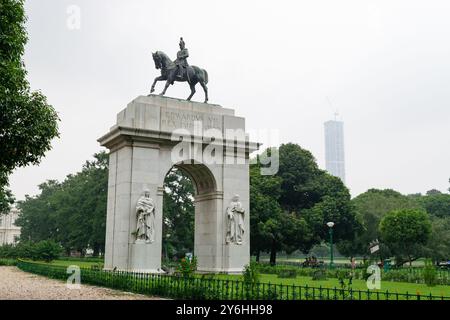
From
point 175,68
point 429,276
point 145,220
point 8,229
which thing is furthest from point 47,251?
point 8,229

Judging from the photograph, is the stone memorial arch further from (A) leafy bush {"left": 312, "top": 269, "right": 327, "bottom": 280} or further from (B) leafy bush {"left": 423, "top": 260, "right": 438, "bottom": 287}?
(B) leafy bush {"left": 423, "top": 260, "right": 438, "bottom": 287}

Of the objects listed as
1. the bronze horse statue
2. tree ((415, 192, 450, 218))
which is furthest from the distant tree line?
the bronze horse statue

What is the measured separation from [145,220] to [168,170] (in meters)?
2.78

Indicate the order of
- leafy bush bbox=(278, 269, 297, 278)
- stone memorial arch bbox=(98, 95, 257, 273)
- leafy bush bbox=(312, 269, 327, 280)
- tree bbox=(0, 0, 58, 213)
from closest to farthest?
tree bbox=(0, 0, 58, 213) < stone memorial arch bbox=(98, 95, 257, 273) < leafy bush bbox=(312, 269, 327, 280) < leafy bush bbox=(278, 269, 297, 278)

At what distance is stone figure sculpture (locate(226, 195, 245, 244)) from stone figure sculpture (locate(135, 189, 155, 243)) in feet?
12.5

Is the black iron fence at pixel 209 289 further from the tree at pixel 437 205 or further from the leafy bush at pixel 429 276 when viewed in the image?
the tree at pixel 437 205

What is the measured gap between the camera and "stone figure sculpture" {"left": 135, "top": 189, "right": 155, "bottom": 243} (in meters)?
21.6

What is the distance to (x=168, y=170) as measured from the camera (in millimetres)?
23328

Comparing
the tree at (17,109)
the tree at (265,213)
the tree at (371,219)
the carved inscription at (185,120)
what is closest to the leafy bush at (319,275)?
the carved inscription at (185,120)

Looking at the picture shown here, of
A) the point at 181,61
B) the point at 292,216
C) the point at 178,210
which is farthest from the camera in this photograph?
the point at 178,210

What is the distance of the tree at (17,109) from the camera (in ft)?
44.5

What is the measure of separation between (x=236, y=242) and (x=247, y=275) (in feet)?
34.5

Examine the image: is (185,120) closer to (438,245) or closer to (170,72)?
(170,72)
